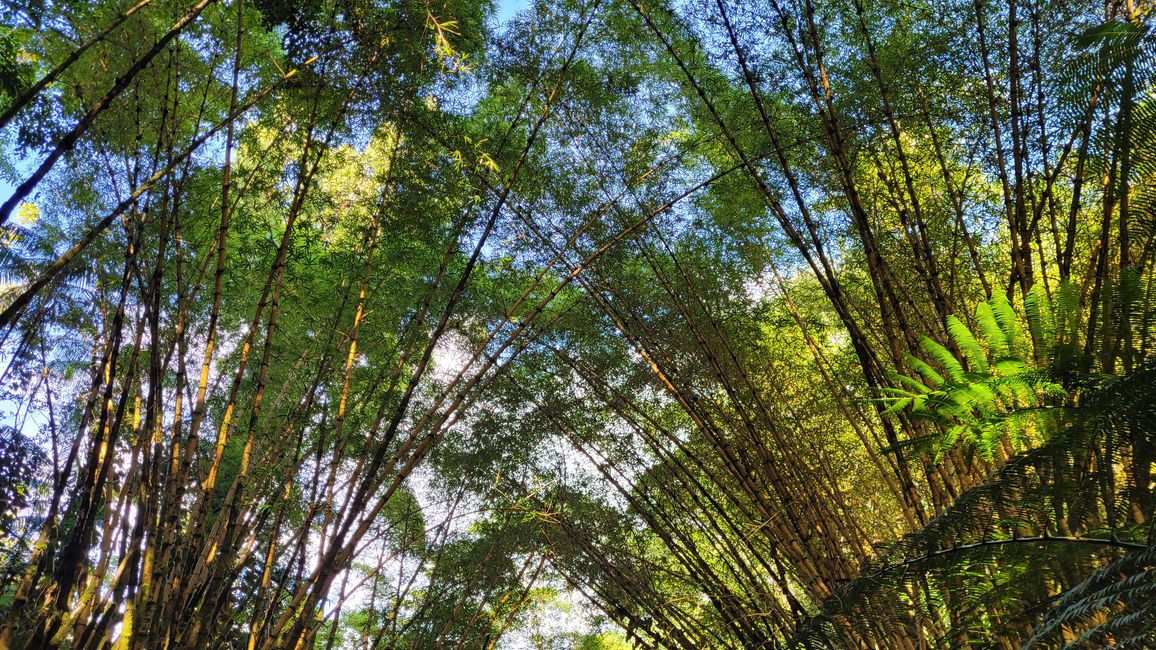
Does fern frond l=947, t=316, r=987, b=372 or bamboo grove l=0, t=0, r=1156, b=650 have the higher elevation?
bamboo grove l=0, t=0, r=1156, b=650

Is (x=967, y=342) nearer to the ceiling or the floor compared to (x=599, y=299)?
nearer to the floor

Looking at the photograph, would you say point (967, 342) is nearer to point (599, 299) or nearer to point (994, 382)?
point (994, 382)

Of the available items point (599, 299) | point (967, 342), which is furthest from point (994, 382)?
point (599, 299)

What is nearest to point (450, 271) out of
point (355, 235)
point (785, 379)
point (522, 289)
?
point (522, 289)

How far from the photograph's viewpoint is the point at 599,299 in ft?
12.3

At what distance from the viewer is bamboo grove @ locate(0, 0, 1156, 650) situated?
1.85 metres

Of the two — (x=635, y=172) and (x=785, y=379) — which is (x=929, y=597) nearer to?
(x=635, y=172)

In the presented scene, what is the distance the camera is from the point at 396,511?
269 inches

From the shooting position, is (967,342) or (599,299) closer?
(967,342)

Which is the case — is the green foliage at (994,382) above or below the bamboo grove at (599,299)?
below

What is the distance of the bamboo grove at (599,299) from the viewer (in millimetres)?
1849

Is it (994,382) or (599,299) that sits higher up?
(599,299)

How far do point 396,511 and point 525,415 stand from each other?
7.36 feet

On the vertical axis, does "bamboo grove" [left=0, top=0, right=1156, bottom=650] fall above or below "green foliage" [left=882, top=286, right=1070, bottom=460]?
above
